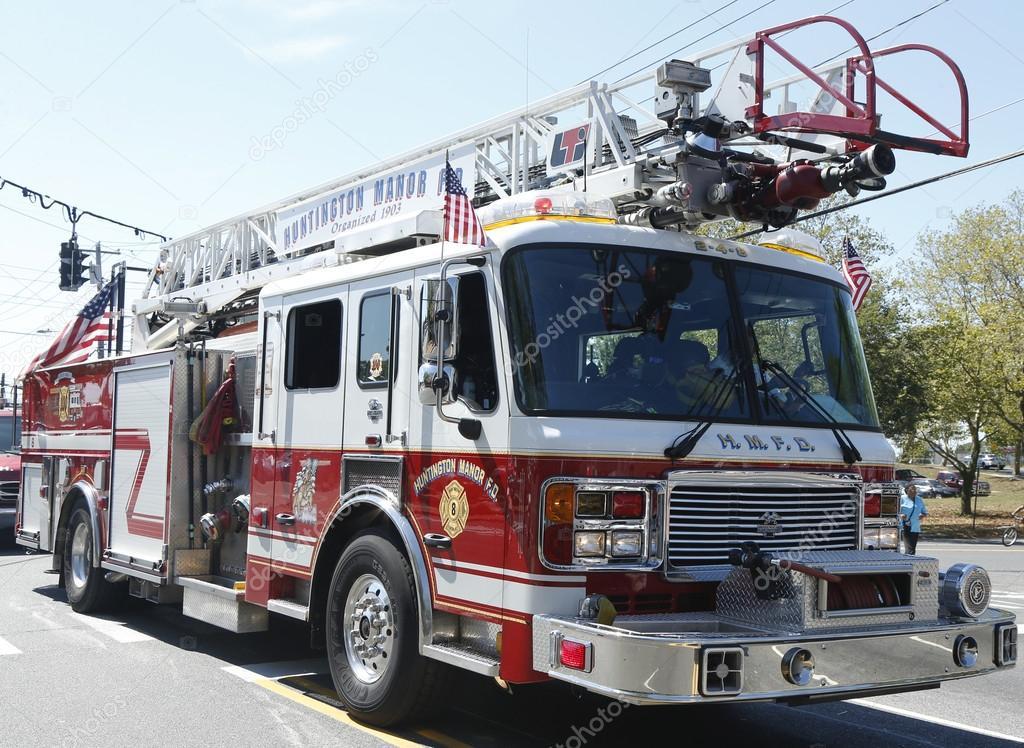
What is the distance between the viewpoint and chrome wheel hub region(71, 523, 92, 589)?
9914 mm

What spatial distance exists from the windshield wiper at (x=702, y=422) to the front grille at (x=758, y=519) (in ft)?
0.55

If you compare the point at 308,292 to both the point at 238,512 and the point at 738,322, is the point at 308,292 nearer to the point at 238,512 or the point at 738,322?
the point at 238,512

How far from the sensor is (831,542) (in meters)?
5.72

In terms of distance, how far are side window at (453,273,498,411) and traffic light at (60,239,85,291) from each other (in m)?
18.8

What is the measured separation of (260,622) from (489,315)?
3290mm

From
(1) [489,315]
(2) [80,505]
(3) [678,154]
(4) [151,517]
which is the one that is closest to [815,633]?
(1) [489,315]

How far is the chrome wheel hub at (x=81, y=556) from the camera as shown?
9.91 m

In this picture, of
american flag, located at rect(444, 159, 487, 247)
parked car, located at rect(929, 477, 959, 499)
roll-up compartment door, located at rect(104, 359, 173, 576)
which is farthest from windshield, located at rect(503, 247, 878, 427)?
→ parked car, located at rect(929, 477, 959, 499)

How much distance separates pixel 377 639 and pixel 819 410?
275 cm

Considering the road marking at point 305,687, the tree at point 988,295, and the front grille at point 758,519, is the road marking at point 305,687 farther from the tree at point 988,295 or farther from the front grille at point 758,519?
the tree at point 988,295

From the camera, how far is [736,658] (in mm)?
4508

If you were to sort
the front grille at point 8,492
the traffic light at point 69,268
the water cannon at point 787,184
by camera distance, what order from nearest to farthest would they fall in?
the water cannon at point 787,184, the front grille at point 8,492, the traffic light at point 69,268

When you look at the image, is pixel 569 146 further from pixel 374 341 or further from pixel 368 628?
pixel 368 628

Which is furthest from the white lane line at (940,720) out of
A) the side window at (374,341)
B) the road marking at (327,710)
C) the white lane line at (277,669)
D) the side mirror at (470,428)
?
the side window at (374,341)
